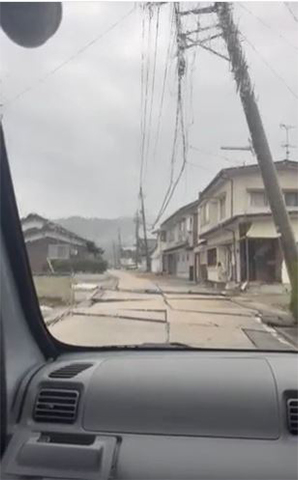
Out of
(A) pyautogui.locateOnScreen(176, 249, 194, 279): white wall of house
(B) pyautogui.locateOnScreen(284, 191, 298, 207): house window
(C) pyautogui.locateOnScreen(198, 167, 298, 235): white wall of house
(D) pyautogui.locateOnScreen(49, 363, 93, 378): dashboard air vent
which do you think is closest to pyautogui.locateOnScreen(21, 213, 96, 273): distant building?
(D) pyautogui.locateOnScreen(49, 363, 93, 378): dashboard air vent

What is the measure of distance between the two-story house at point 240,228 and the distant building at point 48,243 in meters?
0.74

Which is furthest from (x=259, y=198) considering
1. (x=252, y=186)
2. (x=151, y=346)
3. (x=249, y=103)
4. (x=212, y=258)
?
(x=212, y=258)

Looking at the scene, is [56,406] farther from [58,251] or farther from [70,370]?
[58,251]

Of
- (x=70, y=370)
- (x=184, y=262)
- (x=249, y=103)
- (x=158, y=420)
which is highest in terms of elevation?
(x=249, y=103)

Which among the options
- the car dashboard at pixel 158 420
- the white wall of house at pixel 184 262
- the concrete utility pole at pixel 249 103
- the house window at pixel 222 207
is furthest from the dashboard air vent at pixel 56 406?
→ the white wall of house at pixel 184 262

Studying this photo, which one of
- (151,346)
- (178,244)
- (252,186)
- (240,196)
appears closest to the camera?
(151,346)

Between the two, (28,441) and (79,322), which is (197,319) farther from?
(28,441)

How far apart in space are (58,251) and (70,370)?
64 centimetres

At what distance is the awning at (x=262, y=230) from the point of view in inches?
138

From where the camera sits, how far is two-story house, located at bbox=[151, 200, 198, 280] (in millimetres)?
3305

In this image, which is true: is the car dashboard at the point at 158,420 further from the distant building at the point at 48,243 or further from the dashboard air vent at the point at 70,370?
the distant building at the point at 48,243

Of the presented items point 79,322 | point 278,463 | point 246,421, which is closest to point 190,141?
point 79,322

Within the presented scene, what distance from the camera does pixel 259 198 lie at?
9.57 feet

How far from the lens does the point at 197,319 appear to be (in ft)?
9.51
